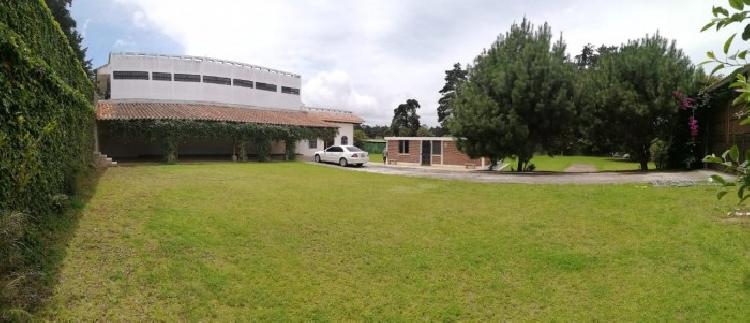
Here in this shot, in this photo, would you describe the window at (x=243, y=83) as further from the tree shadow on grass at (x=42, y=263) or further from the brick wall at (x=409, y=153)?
the tree shadow on grass at (x=42, y=263)

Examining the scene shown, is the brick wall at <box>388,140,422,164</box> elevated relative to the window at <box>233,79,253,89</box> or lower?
lower

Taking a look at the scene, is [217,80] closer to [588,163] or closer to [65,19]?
[65,19]

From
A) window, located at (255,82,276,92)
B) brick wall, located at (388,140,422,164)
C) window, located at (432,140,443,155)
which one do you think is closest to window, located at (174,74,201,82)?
window, located at (255,82,276,92)

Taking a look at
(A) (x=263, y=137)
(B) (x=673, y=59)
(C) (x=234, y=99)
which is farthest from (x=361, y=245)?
(C) (x=234, y=99)

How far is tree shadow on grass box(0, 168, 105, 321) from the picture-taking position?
3.89 meters

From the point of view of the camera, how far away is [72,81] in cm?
1017

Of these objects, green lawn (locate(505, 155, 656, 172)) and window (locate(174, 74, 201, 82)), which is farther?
window (locate(174, 74, 201, 82))

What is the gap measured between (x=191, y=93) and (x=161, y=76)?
204 centimetres

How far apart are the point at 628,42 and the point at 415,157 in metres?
17.8

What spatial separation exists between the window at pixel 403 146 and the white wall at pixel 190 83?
9698 millimetres

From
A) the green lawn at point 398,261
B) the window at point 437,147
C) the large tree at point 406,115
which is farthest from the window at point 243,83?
the large tree at point 406,115

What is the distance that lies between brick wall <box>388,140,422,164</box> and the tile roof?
6.93m

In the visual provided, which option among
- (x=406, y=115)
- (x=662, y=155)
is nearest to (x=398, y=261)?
(x=662, y=155)

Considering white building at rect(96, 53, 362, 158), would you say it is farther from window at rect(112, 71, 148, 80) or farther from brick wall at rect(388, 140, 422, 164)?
brick wall at rect(388, 140, 422, 164)
